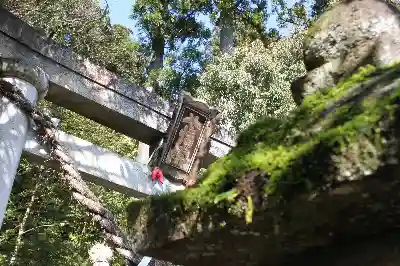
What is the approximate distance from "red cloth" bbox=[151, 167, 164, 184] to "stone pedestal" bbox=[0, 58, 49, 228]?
5.94 ft

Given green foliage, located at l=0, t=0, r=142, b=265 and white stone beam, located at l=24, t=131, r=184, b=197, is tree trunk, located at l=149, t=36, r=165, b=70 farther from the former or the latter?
white stone beam, located at l=24, t=131, r=184, b=197

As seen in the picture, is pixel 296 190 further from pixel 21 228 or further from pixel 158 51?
pixel 158 51

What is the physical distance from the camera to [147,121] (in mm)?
7117

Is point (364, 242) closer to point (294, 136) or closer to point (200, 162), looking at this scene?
point (294, 136)

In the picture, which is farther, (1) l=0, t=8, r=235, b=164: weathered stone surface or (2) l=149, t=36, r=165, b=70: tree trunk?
(2) l=149, t=36, r=165, b=70: tree trunk

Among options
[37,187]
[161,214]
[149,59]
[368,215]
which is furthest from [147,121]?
[149,59]

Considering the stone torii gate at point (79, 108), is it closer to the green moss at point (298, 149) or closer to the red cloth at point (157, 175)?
the red cloth at point (157, 175)

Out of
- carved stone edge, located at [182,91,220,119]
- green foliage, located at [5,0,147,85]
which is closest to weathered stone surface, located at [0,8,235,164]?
carved stone edge, located at [182,91,220,119]

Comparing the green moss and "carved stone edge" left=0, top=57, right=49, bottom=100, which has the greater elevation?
"carved stone edge" left=0, top=57, right=49, bottom=100

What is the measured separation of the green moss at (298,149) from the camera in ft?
3.99

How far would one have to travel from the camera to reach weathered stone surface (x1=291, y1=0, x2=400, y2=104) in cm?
188

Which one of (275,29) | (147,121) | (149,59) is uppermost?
(275,29)

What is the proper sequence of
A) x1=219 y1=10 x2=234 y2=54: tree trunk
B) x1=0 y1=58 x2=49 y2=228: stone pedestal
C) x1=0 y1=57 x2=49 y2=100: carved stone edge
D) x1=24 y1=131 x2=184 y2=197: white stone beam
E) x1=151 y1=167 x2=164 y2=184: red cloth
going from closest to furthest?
x1=0 y1=58 x2=49 y2=228: stone pedestal, x1=0 y1=57 x2=49 y2=100: carved stone edge, x1=24 y1=131 x2=184 y2=197: white stone beam, x1=151 y1=167 x2=164 y2=184: red cloth, x1=219 y1=10 x2=234 y2=54: tree trunk

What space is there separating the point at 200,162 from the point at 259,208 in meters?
5.78
